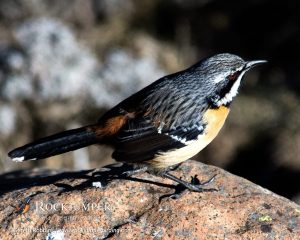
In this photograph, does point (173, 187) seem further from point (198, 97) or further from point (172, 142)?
point (198, 97)

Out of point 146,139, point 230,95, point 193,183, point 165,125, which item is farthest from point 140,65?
point 193,183

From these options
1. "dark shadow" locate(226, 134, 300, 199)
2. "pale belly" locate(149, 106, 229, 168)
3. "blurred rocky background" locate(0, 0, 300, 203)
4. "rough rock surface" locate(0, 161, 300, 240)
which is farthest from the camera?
"blurred rocky background" locate(0, 0, 300, 203)

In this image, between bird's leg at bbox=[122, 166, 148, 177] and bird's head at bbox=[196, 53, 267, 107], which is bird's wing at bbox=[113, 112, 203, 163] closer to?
bird's leg at bbox=[122, 166, 148, 177]

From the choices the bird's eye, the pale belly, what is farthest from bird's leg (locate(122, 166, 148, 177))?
the bird's eye

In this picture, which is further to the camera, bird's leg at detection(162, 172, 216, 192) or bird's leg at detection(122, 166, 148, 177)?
bird's leg at detection(122, 166, 148, 177)

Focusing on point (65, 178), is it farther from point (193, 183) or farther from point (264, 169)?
point (264, 169)

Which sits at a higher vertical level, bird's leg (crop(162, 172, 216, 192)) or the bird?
the bird

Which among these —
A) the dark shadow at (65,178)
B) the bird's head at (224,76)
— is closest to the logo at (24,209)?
the dark shadow at (65,178)
